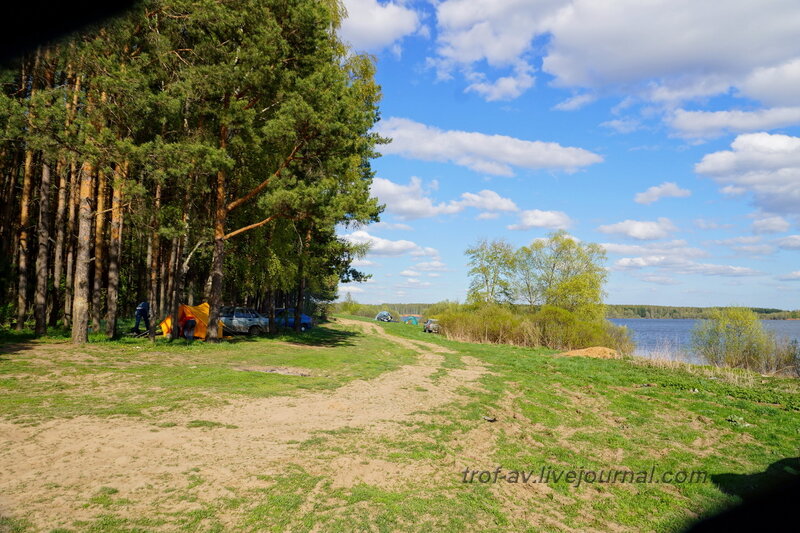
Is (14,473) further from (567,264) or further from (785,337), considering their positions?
(567,264)

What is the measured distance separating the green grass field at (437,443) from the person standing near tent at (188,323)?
14.8 ft

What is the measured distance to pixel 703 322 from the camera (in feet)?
80.7

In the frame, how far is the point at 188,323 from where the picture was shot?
19250 mm

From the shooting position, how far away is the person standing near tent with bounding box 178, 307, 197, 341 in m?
19.2

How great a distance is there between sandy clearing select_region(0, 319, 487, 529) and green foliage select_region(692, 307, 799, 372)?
2180 cm

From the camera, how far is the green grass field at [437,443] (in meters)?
4.35

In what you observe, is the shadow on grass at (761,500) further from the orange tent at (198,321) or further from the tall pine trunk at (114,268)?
the orange tent at (198,321)

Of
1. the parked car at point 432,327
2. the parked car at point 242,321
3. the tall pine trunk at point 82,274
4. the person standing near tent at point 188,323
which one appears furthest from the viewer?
the parked car at point 432,327

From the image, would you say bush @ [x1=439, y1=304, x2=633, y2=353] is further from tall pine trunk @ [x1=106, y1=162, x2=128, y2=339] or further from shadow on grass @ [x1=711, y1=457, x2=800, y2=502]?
tall pine trunk @ [x1=106, y1=162, x2=128, y2=339]

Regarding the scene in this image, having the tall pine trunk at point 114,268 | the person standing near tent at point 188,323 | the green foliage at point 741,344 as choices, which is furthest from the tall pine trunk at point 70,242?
the green foliage at point 741,344

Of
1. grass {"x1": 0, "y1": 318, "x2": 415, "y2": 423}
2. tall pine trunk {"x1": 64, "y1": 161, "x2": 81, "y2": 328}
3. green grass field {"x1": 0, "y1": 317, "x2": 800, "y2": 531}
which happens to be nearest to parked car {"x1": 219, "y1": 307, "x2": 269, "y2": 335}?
grass {"x1": 0, "y1": 318, "x2": 415, "y2": 423}

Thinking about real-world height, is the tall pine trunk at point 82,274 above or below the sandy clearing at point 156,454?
above

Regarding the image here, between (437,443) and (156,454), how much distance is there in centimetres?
378

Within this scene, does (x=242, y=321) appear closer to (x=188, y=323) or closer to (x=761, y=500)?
(x=188, y=323)
